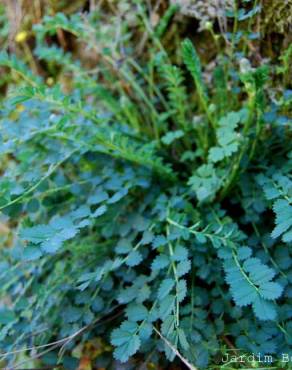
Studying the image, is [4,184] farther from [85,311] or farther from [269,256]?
[269,256]

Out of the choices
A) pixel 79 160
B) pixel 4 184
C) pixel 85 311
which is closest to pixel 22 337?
pixel 85 311

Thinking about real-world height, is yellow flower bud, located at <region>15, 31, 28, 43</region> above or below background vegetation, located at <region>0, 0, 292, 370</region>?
above

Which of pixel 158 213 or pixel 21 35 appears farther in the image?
pixel 21 35

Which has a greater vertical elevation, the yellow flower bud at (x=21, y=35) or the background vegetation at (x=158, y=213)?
the yellow flower bud at (x=21, y=35)

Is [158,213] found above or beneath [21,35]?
beneath

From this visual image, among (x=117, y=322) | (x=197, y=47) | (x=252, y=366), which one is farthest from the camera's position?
(x=197, y=47)

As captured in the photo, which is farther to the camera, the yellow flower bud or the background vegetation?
the yellow flower bud

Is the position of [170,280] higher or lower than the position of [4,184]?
lower

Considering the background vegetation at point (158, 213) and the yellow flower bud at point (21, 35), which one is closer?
the background vegetation at point (158, 213)
